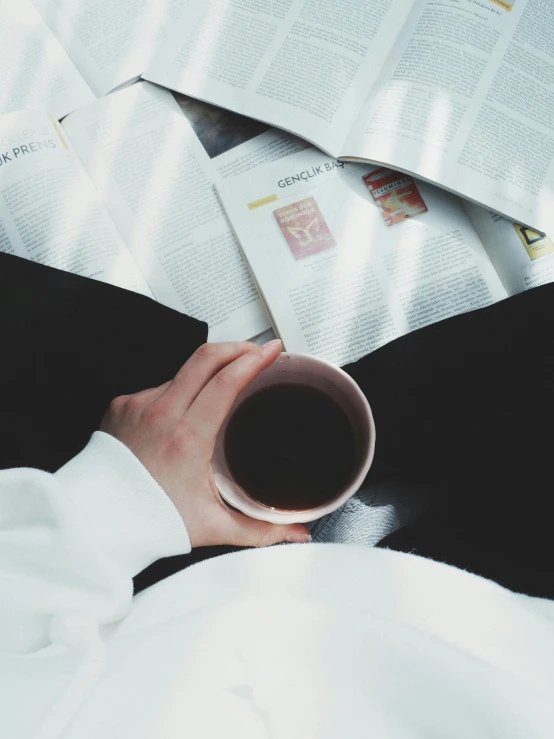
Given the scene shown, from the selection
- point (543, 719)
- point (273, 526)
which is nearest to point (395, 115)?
point (273, 526)

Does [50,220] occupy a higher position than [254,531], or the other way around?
[50,220]

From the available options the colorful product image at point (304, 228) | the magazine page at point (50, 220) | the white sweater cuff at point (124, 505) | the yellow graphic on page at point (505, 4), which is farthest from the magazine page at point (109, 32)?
the white sweater cuff at point (124, 505)

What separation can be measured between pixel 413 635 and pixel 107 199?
530 mm

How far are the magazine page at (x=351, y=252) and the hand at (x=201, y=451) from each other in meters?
0.17

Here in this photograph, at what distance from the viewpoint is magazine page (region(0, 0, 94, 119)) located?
64 cm

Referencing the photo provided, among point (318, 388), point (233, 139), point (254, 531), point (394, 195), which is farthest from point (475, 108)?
point (254, 531)

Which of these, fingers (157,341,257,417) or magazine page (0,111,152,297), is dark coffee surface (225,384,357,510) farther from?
magazine page (0,111,152,297)

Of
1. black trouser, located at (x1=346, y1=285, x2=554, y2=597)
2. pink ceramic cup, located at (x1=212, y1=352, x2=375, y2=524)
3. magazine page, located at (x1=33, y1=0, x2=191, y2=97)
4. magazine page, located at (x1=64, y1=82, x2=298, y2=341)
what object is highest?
magazine page, located at (x1=33, y1=0, x2=191, y2=97)

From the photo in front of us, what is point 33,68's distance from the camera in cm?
65

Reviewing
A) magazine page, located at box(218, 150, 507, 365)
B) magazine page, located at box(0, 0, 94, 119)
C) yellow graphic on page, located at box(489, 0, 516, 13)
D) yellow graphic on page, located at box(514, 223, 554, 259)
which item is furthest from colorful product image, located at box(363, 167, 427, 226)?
magazine page, located at box(0, 0, 94, 119)

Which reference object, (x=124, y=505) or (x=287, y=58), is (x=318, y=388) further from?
(x=287, y=58)

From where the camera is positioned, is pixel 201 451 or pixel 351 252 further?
pixel 351 252

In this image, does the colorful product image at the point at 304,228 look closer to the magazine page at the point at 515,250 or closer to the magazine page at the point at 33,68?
the magazine page at the point at 515,250

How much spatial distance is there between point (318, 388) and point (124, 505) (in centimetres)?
17
